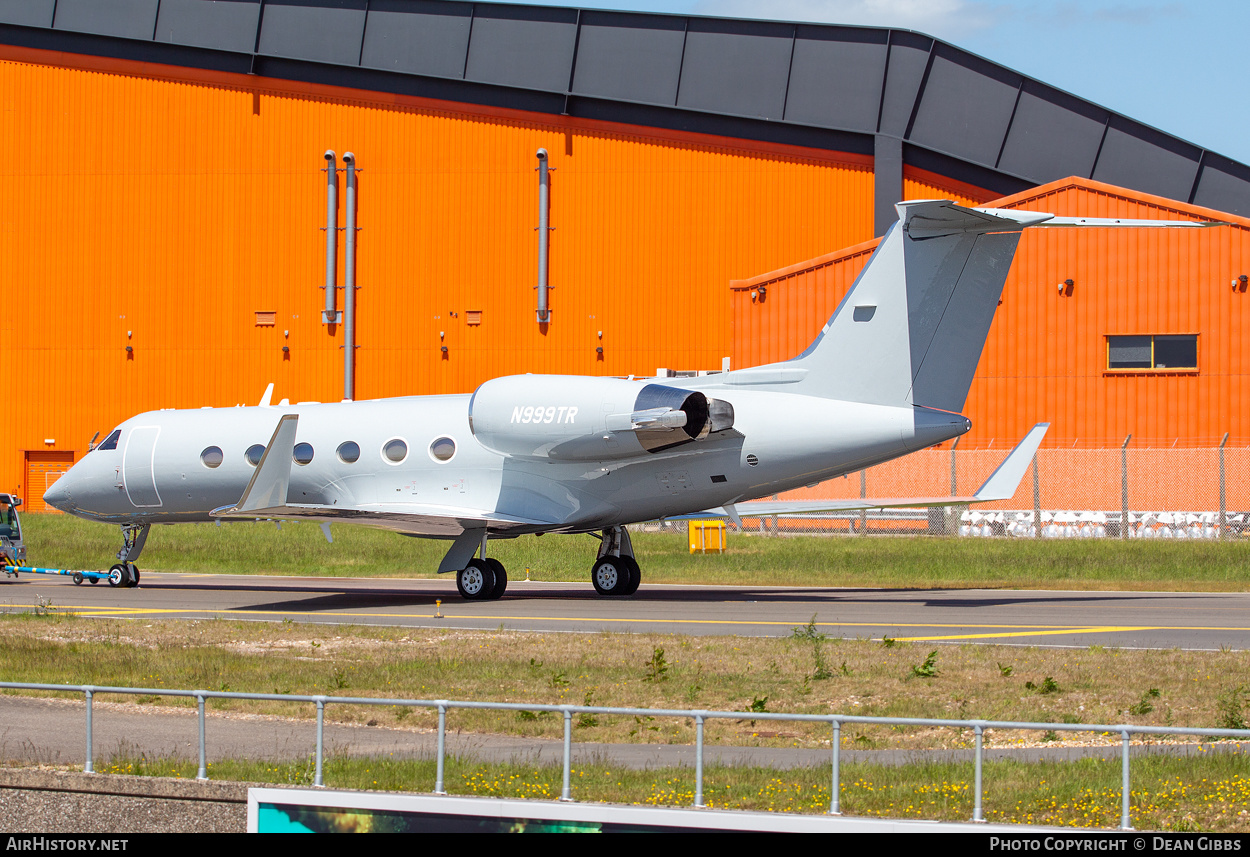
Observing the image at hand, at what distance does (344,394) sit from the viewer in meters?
47.0

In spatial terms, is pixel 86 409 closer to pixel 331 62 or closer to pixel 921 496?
pixel 331 62

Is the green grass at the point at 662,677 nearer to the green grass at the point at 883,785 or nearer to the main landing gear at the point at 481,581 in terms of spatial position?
the green grass at the point at 883,785

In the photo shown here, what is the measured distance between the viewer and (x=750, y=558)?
3247 cm

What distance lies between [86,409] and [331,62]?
51.1 feet

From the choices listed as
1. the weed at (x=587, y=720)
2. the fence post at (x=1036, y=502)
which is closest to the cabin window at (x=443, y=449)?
the weed at (x=587, y=720)

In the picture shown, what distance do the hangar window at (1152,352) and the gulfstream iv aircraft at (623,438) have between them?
16.6 metres

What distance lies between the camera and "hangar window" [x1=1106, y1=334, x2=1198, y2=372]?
39312 millimetres

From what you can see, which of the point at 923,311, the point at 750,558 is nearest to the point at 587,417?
the point at 923,311

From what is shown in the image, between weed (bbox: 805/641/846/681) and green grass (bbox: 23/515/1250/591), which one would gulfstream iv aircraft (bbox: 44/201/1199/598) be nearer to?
green grass (bbox: 23/515/1250/591)

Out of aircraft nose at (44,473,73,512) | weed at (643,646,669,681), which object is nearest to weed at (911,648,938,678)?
weed at (643,646,669,681)

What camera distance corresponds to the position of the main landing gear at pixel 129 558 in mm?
28359

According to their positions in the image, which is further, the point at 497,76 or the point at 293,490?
the point at 497,76
